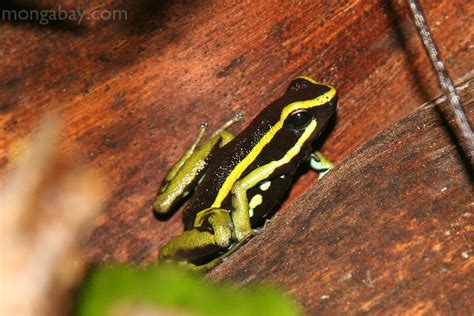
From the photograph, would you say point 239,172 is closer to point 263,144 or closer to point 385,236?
point 263,144

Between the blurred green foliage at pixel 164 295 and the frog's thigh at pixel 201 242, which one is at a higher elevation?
the blurred green foliage at pixel 164 295

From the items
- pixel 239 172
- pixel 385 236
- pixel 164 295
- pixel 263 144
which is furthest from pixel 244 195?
pixel 164 295

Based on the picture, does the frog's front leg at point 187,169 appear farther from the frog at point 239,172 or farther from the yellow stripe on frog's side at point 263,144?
the yellow stripe on frog's side at point 263,144

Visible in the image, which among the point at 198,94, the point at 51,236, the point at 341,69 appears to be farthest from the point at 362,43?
the point at 51,236

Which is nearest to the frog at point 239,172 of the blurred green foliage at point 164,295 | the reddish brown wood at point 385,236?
the reddish brown wood at point 385,236

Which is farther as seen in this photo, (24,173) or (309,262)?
(309,262)

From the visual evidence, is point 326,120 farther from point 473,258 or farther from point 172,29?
point 473,258

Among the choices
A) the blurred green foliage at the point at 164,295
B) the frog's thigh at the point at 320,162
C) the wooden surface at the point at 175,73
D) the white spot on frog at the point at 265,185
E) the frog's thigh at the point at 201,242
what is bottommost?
the frog's thigh at the point at 320,162
